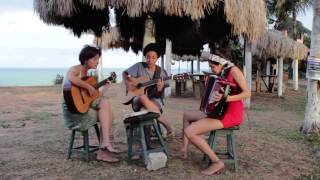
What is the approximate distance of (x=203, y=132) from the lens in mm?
5266

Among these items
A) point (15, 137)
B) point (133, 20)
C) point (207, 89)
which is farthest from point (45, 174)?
point (133, 20)

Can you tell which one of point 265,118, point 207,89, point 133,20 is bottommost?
point 265,118

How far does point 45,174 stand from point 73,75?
123 centimetres

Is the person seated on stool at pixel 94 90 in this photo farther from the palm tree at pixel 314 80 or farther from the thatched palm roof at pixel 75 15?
the palm tree at pixel 314 80

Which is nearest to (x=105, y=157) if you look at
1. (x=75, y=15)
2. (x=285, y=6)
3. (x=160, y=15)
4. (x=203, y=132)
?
(x=203, y=132)

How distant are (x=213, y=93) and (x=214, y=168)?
2.92ft

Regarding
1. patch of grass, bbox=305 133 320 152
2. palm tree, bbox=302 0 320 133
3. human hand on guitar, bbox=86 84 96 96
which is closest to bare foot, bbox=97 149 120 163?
human hand on guitar, bbox=86 84 96 96

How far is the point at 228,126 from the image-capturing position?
530 centimetres

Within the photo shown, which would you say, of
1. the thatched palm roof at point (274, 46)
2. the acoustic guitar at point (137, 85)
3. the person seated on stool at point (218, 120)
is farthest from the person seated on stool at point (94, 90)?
the thatched palm roof at point (274, 46)

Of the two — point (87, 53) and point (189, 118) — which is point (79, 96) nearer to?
point (87, 53)

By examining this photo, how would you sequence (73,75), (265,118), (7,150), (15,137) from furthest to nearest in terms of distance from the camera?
(265,118)
(15,137)
(7,150)
(73,75)

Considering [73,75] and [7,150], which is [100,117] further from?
[7,150]

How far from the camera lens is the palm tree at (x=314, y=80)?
26.5 feet

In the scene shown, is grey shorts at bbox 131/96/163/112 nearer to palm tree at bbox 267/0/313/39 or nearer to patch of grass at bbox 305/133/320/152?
patch of grass at bbox 305/133/320/152
